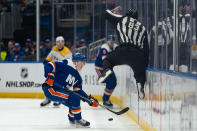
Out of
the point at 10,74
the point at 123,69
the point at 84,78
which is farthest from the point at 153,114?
the point at 10,74

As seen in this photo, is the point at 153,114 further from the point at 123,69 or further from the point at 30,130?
the point at 123,69

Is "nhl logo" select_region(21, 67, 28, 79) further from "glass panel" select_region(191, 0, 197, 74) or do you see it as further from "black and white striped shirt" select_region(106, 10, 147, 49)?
"glass panel" select_region(191, 0, 197, 74)

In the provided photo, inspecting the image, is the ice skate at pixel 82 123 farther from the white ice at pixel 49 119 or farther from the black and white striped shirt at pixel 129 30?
the black and white striped shirt at pixel 129 30

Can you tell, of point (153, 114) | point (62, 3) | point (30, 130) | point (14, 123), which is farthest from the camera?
point (62, 3)

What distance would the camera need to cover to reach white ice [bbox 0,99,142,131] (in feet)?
22.2

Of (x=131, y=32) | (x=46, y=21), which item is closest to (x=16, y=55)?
(x=46, y=21)

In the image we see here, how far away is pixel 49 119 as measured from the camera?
25.6 feet

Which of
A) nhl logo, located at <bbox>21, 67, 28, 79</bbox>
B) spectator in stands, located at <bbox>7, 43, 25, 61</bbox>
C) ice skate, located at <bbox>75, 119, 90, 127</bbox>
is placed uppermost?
spectator in stands, located at <bbox>7, 43, 25, 61</bbox>

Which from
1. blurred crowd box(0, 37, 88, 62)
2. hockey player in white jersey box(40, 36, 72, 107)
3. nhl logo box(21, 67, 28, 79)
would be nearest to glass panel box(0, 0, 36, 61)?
blurred crowd box(0, 37, 88, 62)

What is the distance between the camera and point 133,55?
21.6 feet

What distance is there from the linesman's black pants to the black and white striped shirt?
98 mm

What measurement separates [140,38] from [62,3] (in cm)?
866

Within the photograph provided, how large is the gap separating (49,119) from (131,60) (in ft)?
6.02

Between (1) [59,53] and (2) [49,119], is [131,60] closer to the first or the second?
(2) [49,119]
